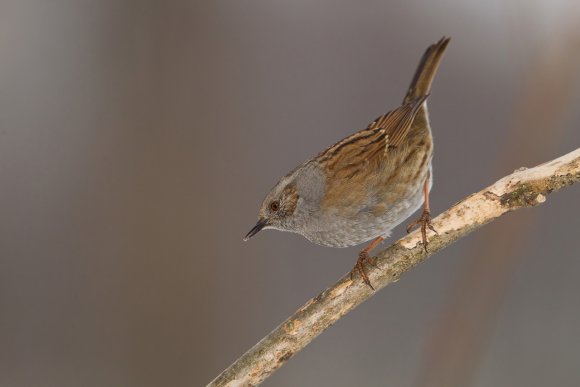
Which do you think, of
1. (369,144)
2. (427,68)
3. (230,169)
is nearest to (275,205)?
(369,144)

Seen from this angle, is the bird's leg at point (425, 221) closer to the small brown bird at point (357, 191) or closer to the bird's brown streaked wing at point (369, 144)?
the small brown bird at point (357, 191)

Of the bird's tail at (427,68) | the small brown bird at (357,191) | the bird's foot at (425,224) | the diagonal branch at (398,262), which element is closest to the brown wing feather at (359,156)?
the small brown bird at (357,191)

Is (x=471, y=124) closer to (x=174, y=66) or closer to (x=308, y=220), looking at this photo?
(x=308, y=220)

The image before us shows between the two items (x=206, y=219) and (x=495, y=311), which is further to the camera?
(x=206, y=219)

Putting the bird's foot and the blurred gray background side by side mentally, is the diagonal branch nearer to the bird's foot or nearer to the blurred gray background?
the bird's foot

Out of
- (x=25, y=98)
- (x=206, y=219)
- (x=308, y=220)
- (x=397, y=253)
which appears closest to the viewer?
(x=397, y=253)

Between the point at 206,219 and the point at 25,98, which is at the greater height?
the point at 25,98

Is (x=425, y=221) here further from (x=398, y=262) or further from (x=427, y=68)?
(x=427, y=68)

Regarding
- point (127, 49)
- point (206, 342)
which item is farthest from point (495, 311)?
point (127, 49)
